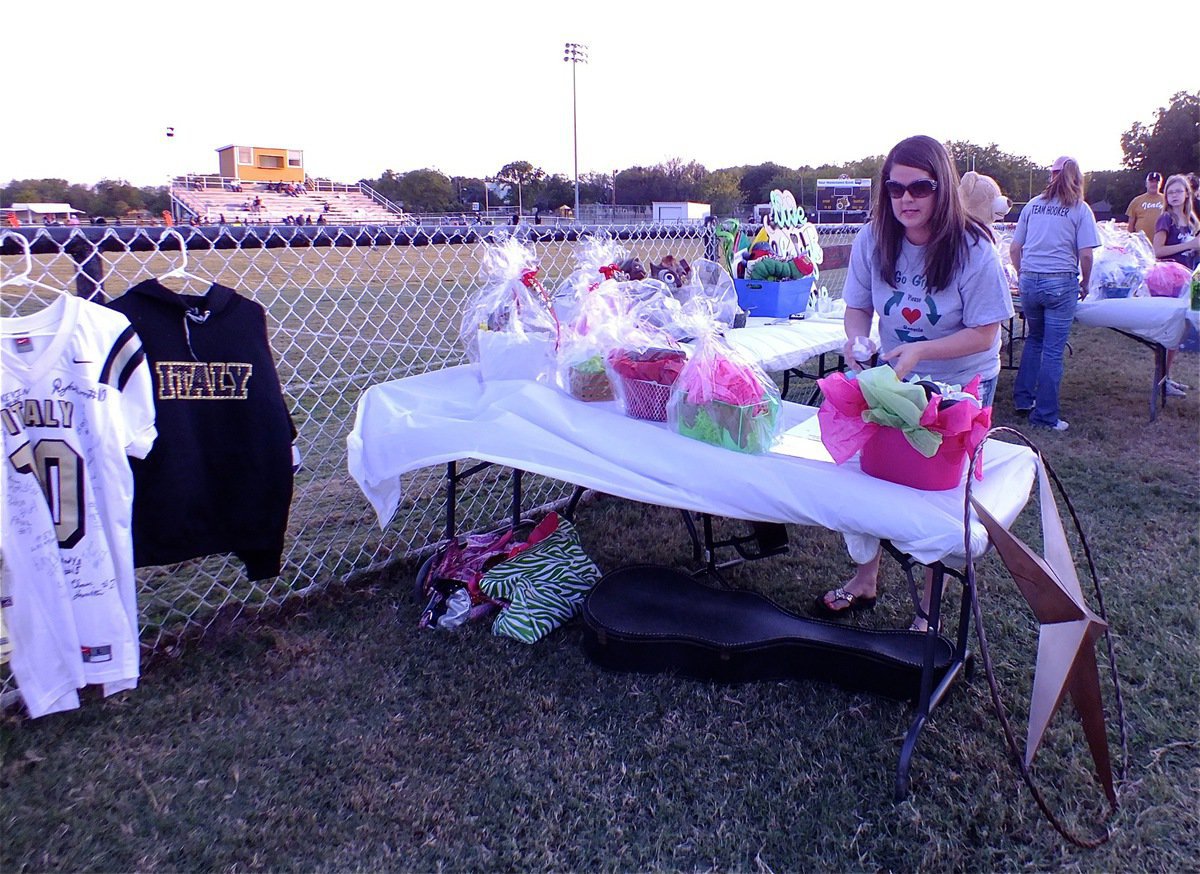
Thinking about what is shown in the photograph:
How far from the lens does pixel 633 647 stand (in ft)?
8.46

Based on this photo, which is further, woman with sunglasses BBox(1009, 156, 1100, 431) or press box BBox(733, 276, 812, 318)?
woman with sunglasses BBox(1009, 156, 1100, 431)

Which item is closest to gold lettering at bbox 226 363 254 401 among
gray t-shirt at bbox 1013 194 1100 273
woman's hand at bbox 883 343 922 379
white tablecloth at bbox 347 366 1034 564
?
white tablecloth at bbox 347 366 1034 564

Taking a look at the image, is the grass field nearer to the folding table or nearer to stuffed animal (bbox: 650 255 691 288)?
the folding table

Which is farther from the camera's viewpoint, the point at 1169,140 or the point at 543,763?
the point at 1169,140

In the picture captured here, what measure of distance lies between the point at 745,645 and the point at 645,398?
2.89 feet

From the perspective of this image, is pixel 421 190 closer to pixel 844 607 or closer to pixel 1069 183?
pixel 1069 183

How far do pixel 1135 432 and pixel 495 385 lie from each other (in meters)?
4.74

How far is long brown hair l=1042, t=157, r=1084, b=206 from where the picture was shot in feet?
16.7

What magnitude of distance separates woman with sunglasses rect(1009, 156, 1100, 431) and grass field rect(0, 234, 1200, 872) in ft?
8.24

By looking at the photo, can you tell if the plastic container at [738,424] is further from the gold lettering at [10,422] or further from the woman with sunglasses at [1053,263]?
the woman with sunglasses at [1053,263]

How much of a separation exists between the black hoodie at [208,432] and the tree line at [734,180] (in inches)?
1354

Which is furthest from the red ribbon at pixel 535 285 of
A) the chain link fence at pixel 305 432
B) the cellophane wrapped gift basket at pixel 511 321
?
the chain link fence at pixel 305 432

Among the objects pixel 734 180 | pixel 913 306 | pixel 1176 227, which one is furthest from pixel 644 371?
pixel 734 180

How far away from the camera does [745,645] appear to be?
8.27ft
